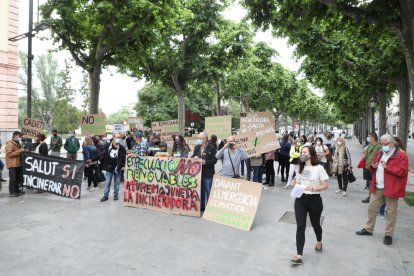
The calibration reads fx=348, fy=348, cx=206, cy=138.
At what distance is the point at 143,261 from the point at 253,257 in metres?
1.64

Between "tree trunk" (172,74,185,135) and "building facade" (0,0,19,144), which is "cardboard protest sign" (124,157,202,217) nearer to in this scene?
"tree trunk" (172,74,185,135)

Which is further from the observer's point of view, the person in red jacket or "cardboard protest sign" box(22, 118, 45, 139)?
"cardboard protest sign" box(22, 118, 45, 139)

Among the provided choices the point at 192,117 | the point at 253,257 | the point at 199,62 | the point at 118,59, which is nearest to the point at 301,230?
the point at 253,257

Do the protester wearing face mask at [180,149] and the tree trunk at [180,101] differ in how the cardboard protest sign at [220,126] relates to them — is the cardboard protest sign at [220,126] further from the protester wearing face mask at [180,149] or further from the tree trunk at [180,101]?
the tree trunk at [180,101]

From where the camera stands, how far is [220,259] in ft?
17.0

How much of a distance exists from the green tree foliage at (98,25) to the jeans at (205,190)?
22.5 ft

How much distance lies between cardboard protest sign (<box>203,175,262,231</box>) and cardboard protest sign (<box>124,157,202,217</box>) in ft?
1.46

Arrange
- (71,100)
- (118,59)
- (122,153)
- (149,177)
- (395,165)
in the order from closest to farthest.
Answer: (395,165), (149,177), (122,153), (118,59), (71,100)

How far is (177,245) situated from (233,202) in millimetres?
1635

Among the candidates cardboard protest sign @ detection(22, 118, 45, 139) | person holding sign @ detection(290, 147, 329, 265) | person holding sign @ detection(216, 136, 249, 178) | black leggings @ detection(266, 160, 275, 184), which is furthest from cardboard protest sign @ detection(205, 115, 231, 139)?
cardboard protest sign @ detection(22, 118, 45, 139)

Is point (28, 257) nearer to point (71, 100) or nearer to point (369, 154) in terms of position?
point (369, 154)

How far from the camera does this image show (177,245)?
18.9 feet

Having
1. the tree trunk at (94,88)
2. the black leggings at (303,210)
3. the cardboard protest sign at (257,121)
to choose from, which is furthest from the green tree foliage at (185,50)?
the black leggings at (303,210)

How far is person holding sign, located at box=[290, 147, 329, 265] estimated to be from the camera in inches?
198
